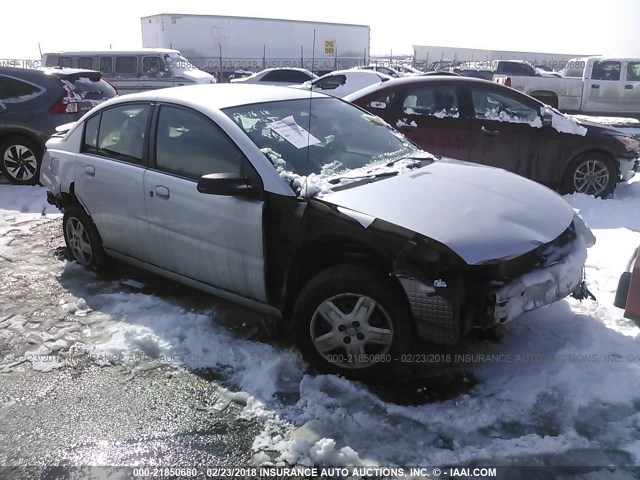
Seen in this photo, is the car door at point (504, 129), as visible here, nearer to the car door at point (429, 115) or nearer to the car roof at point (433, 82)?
the car roof at point (433, 82)

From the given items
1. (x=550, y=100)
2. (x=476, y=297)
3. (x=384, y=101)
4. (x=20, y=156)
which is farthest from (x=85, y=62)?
(x=476, y=297)

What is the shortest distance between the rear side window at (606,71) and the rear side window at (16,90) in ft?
47.3

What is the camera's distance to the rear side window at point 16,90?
8.05 m

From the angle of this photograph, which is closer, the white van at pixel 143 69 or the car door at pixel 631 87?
the car door at pixel 631 87

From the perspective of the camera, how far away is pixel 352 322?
3127 millimetres

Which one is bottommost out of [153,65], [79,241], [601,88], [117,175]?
[79,241]

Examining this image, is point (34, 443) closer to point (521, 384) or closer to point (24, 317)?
point (24, 317)

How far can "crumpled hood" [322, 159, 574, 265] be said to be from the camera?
2.91 metres

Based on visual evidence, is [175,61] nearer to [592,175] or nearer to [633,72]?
[633,72]

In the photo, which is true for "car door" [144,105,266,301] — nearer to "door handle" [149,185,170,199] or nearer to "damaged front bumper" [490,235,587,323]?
Result: "door handle" [149,185,170,199]

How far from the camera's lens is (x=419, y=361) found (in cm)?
346

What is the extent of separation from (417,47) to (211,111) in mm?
49978

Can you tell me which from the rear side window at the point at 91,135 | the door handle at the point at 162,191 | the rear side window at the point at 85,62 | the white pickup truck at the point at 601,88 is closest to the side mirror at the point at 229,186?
the door handle at the point at 162,191

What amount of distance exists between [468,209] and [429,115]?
14.7 feet
